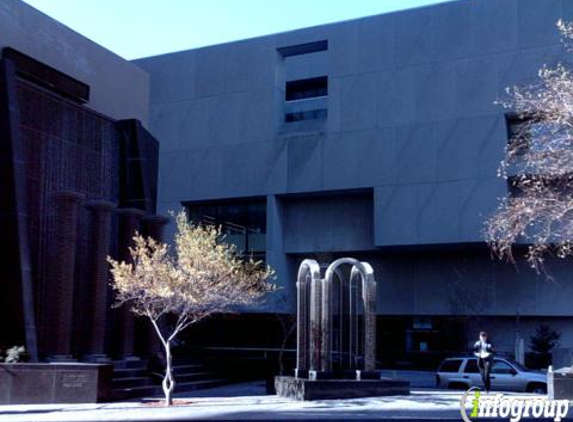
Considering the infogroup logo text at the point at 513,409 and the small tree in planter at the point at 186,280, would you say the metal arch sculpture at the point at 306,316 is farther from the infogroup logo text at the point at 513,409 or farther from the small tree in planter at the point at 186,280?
the infogroup logo text at the point at 513,409

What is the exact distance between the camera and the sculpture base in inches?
750

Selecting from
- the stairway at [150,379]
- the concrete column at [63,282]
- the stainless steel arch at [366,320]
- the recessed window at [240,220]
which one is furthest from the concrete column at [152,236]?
the recessed window at [240,220]

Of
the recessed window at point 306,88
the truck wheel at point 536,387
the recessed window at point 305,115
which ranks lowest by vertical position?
the truck wheel at point 536,387

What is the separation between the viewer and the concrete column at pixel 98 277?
79.4 feet

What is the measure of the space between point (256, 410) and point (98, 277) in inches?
363

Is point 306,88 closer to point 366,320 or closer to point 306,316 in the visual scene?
point 366,320

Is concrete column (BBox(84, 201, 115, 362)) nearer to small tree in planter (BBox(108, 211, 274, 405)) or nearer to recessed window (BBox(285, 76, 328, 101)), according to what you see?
small tree in planter (BBox(108, 211, 274, 405))

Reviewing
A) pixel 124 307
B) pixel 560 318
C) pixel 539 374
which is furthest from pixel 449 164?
pixel 124 307

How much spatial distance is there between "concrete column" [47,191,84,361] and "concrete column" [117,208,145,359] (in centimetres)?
229

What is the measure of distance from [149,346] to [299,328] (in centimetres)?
873

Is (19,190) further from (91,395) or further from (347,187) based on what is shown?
(347,187)

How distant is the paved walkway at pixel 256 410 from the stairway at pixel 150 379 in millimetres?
1402

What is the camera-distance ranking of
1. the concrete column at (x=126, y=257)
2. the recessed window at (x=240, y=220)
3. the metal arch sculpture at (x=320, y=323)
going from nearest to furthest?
1. the metal arch sculpture at (x=320, y=323)
2. the concrete column at (x=126, y=257)
3. the recessed window at (x=240, y=220)

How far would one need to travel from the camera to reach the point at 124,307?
26188 millimetres
